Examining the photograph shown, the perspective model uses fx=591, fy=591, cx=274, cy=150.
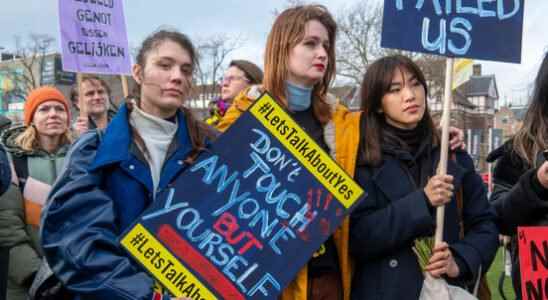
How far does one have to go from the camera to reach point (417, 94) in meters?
2.72

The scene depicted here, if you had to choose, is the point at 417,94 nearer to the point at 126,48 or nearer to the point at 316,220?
the point at 316,220

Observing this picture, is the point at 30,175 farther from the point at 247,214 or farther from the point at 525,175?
the point at 525,175

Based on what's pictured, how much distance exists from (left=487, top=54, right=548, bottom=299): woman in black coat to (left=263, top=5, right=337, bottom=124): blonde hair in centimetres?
90

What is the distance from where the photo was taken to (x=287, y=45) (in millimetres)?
2693

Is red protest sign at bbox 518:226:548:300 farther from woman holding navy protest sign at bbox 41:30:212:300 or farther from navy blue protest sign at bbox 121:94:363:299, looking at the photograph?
woman holding navy protest sign at bbox 41:30:212:300

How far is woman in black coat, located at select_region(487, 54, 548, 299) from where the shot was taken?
8.36 feet

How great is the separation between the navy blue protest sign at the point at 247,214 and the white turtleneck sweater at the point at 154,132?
8.8 inches

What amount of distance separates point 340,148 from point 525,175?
2.66 ft

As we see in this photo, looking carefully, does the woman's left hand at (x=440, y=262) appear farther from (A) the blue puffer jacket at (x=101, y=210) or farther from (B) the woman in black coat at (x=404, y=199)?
(A) the blue puffer jacket at (x=101, y=210)

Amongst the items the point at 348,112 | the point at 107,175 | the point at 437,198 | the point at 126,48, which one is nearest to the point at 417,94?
the point at 348,112

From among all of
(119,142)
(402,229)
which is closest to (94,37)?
(119,142)

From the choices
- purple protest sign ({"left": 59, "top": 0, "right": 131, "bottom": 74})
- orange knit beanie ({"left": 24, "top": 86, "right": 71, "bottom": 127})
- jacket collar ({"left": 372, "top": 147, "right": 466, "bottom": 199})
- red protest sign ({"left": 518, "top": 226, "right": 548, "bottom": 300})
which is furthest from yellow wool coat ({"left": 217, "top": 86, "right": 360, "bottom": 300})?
purple protest sign ({"left": 59, "top": 0, "right": 131, "bottom": 74})

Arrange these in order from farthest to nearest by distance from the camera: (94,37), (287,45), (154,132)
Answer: (94,37)
(287,45)
(154,132)

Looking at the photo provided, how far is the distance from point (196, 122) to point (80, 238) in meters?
0.73
